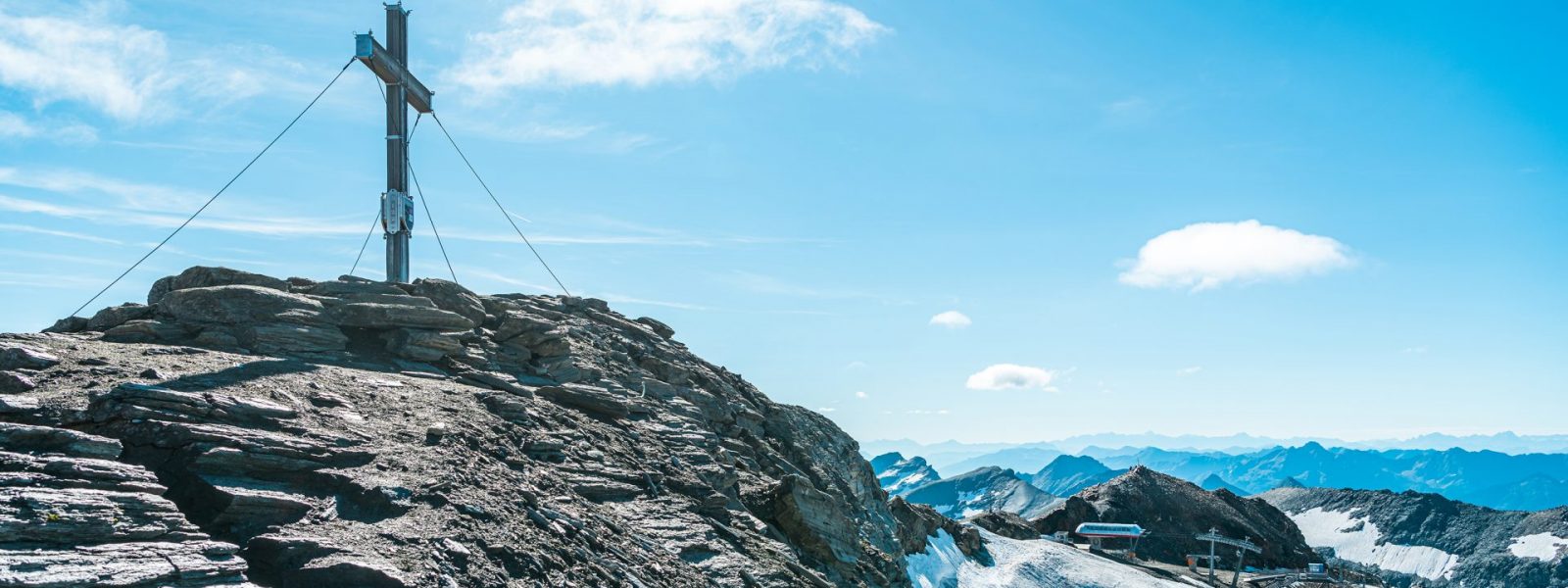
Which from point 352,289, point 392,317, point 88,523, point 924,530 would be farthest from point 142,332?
point 924,530

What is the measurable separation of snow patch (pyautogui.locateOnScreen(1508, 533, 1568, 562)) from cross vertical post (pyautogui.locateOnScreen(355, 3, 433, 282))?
571 ft

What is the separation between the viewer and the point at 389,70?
27719mm

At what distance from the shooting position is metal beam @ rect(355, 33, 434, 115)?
1050 inches

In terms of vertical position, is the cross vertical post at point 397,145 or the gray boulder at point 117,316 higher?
the cross vertical post at point 397,145

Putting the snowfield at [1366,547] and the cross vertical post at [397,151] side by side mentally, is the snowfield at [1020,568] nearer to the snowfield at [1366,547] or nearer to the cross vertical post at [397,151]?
the cross vertical post at [397,151]

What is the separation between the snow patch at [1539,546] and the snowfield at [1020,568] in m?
122

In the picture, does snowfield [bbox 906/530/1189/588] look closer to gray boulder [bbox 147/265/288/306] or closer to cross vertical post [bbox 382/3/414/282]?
cross vertical post [bbox 382/3/414/282]

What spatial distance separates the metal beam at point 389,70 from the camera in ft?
87.5

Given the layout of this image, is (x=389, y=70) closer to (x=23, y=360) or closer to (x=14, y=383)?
(x=23, y=360)

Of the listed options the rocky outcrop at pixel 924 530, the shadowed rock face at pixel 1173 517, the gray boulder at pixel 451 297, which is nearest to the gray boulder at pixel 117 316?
the gray boulder at pixel 451 297

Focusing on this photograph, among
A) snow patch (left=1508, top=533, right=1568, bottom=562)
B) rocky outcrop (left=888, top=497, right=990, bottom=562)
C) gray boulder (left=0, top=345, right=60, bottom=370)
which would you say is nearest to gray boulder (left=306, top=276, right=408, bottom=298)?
gray boulder (left=0, top=345, right=60, bottom=370)

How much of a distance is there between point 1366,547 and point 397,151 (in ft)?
606

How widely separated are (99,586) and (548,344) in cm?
1754

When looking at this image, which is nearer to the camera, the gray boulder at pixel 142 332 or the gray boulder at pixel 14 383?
the gray boulder at pixel 14 383
